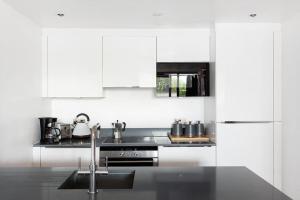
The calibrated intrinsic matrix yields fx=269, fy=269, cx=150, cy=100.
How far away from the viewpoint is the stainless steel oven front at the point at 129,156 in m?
2.95

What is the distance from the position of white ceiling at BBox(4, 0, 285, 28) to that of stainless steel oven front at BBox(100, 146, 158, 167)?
4.71ft

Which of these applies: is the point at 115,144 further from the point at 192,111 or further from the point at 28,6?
the point at 28,6

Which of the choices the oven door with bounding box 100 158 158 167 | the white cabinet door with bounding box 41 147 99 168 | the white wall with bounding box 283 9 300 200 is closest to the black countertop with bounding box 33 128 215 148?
the white cabinet door with bounding box 41 147 99 168

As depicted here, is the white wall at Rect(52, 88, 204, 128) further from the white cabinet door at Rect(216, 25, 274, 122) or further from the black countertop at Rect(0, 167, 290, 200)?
the black countertop at Rect(0, 167, 290, 200)

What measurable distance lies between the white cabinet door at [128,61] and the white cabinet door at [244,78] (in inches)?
31.9

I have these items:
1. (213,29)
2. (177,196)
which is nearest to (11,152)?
(177,196)

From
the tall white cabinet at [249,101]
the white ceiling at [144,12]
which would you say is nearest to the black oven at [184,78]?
the tall white cabinet at [249,101]

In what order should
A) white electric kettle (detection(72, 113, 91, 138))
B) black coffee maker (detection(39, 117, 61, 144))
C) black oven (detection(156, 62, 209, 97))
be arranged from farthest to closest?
white electric kettle (detection(72, 113, 91, 138)) < black oven (detection(156, 62, 209, 97)) < black coffee maker (detection(39, 117, 61, 144))

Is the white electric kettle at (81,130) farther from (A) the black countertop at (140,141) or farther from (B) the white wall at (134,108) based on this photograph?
(B) the white wall at (134,108)

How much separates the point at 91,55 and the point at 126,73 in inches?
18.8

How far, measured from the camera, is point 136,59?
10.8ft

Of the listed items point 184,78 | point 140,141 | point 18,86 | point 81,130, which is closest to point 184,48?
point 184,78

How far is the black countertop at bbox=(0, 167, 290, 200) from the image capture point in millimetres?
1278

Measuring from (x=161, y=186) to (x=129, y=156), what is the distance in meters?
1.56
